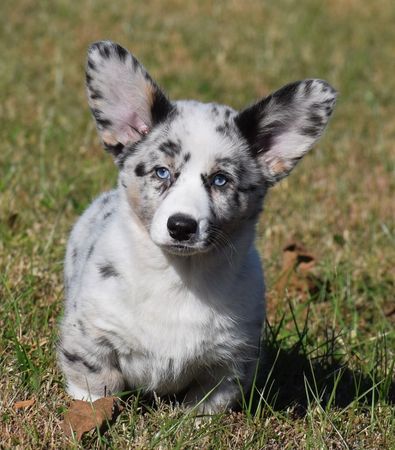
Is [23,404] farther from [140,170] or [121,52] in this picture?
[121,52]

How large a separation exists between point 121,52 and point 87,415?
1.67 metres

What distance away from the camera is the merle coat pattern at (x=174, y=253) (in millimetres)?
4234

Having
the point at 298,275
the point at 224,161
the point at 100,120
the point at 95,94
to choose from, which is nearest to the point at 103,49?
the point at 95,94

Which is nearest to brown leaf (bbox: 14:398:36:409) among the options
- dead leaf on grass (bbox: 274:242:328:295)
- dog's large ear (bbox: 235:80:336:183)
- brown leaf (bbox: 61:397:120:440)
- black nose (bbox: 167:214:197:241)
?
brown leaf (bbox: 61:397:120:440)

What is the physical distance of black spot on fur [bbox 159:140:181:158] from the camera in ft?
13.8

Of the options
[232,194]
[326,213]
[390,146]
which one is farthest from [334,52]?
[232,194]

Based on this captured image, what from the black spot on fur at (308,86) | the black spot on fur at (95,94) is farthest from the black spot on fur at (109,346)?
the black spot on fur at (308,86)

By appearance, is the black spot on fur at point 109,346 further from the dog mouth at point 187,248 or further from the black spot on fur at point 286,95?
the black spot on fur at point 286,95

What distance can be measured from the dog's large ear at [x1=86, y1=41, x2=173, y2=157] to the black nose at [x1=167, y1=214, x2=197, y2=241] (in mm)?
730

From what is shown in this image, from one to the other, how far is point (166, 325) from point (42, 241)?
2031mm

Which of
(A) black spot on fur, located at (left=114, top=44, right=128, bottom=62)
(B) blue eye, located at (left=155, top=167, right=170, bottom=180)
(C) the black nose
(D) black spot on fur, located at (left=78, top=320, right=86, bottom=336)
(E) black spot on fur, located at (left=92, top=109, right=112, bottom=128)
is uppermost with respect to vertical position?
(A) black spot on fur, located at (left=114, top=44, right=128, bottom=62)

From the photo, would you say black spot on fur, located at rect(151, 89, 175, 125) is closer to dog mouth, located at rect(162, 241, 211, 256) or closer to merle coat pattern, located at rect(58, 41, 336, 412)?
merle coat pattern, located at rect(58, 41, 336, 412)

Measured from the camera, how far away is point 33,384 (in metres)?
4.42

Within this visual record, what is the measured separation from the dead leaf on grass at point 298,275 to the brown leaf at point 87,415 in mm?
2048
